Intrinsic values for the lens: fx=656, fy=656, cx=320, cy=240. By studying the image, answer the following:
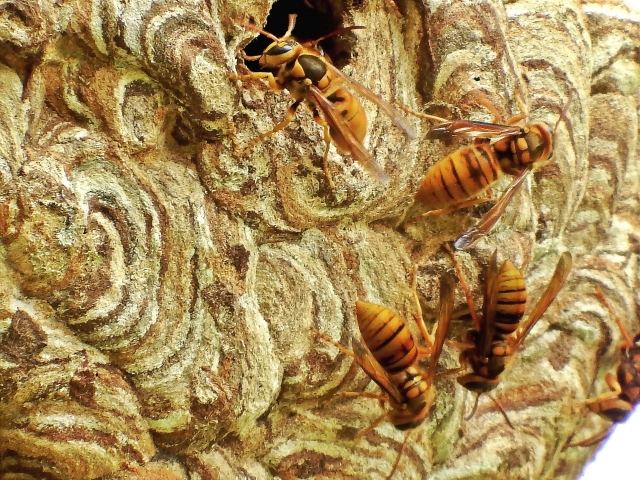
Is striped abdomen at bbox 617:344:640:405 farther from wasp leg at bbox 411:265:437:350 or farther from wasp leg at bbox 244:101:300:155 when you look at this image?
wasp leg at bbox 244:101:300:155

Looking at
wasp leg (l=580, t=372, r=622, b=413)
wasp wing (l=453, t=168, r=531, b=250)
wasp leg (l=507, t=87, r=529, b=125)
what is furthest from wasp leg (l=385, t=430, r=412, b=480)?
wasp leg (l=507, t=87, r=529, b=125)

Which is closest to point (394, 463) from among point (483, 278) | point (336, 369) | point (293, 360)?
point (336, 369)

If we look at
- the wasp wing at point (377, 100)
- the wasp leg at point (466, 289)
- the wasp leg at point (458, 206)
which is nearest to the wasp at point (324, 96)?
the wasp wing at point (377, 100)

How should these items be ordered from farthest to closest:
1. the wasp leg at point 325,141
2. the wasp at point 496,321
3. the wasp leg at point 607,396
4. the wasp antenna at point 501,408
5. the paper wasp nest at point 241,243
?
the wasp leg at point 607,396
the wasp antenna at point 501,408
the wasp at point 496,321
the wasp leg at point 325,141
the paper wasp nest at point 241,243

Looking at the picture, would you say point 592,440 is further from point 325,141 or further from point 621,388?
point 325,141

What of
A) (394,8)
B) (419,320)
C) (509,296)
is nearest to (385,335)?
(419,320)

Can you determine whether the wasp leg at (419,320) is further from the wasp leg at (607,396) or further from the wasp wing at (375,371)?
the wasp leg at (607,396)
